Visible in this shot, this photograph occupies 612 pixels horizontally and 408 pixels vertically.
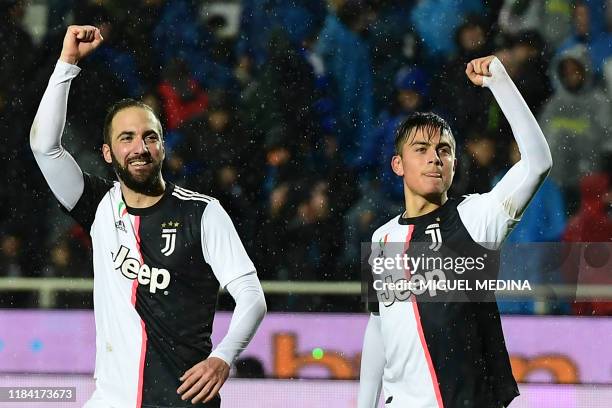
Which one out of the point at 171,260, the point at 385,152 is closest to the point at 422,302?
the point at 171,260

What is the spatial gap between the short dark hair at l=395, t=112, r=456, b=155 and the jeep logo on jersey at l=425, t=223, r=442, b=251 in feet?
1.01

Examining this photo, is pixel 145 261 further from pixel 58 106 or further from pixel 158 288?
pixel 58 106

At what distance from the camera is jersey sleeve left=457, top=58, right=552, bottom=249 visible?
144 inches

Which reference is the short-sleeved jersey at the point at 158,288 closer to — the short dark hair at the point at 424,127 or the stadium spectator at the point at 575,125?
the short dark hair at the point at 424,127

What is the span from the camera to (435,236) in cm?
413

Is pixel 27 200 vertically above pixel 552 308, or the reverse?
pixel 27 200

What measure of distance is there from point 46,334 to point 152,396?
7.57ft

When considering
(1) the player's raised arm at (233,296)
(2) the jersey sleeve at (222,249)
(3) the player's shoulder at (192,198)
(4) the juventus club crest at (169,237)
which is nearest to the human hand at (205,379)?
(1) the player's raised arm at (233,296)

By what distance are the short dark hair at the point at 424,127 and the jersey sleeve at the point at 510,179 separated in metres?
0.28

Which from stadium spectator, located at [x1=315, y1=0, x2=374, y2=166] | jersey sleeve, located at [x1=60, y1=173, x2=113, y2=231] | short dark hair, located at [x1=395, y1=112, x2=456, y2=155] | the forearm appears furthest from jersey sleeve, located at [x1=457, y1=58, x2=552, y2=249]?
stadium spectator, located at [x1=315, y1=0, x2=374, y2=166]

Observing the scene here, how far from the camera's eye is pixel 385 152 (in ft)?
22.3

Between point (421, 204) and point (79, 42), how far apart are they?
139 cm

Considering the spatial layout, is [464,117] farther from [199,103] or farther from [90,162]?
[90,162]

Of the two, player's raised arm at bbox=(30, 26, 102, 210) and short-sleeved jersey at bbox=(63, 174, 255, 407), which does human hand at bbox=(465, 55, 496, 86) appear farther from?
player's raised arm at bbox=(30, 26, 102, 210)
